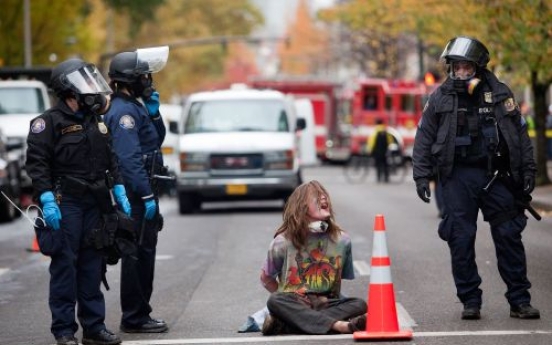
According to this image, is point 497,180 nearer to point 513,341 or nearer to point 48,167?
point 513,341

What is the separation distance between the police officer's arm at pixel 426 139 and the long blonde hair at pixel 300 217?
3.18 ft

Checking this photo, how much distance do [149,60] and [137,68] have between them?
0.10 metres

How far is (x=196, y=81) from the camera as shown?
97312 millimetres

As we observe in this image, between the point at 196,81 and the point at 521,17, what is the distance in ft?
238

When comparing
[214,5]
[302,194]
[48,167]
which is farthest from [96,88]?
[214,5]

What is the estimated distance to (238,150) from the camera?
2384cm

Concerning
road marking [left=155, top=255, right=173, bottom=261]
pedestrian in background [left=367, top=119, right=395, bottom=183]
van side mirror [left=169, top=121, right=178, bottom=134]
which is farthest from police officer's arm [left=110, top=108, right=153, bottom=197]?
pedestrian in background [left=367, top=119, right=395, bottom=183]

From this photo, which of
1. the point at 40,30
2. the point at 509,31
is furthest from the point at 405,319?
the point at 40,30

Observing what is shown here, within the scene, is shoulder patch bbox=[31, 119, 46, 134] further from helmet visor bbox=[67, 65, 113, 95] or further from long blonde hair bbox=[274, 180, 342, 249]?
long blonde hair bbox=[274, 180, 342, 249]

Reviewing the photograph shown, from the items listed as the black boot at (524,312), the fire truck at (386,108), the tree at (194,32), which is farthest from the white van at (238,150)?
the tree at (194,32)

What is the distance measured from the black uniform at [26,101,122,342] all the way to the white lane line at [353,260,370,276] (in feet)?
15.8

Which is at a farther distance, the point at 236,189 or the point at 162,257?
the point at 236,189

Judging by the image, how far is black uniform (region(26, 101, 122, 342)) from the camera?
9.32m

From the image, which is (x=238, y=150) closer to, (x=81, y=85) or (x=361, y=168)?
(x=81, y=85)
